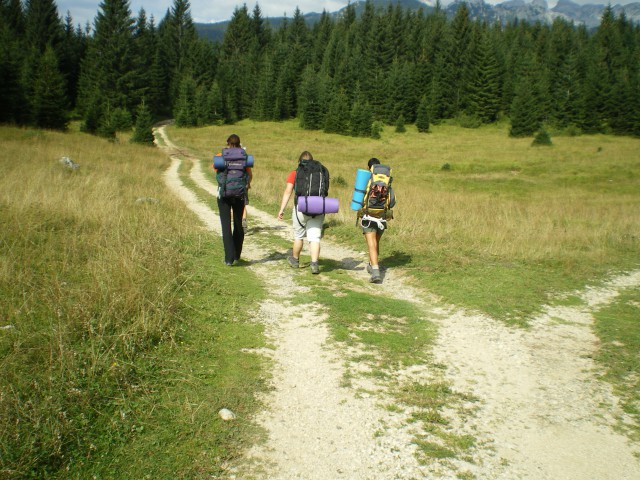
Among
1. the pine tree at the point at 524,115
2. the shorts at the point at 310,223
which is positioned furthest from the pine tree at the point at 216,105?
the shorts at the point at 310,223

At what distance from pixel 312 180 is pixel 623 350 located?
477 centimetres

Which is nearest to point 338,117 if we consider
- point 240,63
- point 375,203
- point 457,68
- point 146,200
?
point 457,68

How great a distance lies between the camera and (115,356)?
407 centimetres

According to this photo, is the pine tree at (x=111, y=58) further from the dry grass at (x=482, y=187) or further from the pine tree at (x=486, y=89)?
the pine tree at (x=486, y=89)

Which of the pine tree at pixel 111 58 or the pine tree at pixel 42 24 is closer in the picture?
the pine tree at pixel 111 58

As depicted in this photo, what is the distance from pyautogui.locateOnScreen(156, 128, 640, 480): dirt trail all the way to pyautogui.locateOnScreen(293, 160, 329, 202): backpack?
1.87m

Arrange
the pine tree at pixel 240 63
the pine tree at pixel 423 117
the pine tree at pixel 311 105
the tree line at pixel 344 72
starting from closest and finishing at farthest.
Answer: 1. the tree line at pixel 344 72
2. the pine tree at pixel 423 117
3. the pine tree at pixel 311 105
4. the pine tree at pixel 240 63

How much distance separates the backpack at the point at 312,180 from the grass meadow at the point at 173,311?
1.47 metres

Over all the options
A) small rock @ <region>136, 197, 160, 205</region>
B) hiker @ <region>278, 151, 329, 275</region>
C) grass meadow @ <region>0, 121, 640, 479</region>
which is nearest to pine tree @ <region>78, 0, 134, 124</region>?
grass meadow @ <region>0, 121, 640, 479</region>

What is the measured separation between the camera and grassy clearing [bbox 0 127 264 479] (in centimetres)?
310

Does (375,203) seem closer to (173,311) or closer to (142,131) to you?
(173,311)

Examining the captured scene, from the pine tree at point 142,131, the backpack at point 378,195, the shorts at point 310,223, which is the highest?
the pine tree at point 142,131

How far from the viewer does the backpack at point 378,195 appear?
24.7ft

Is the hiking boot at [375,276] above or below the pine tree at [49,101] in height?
below
